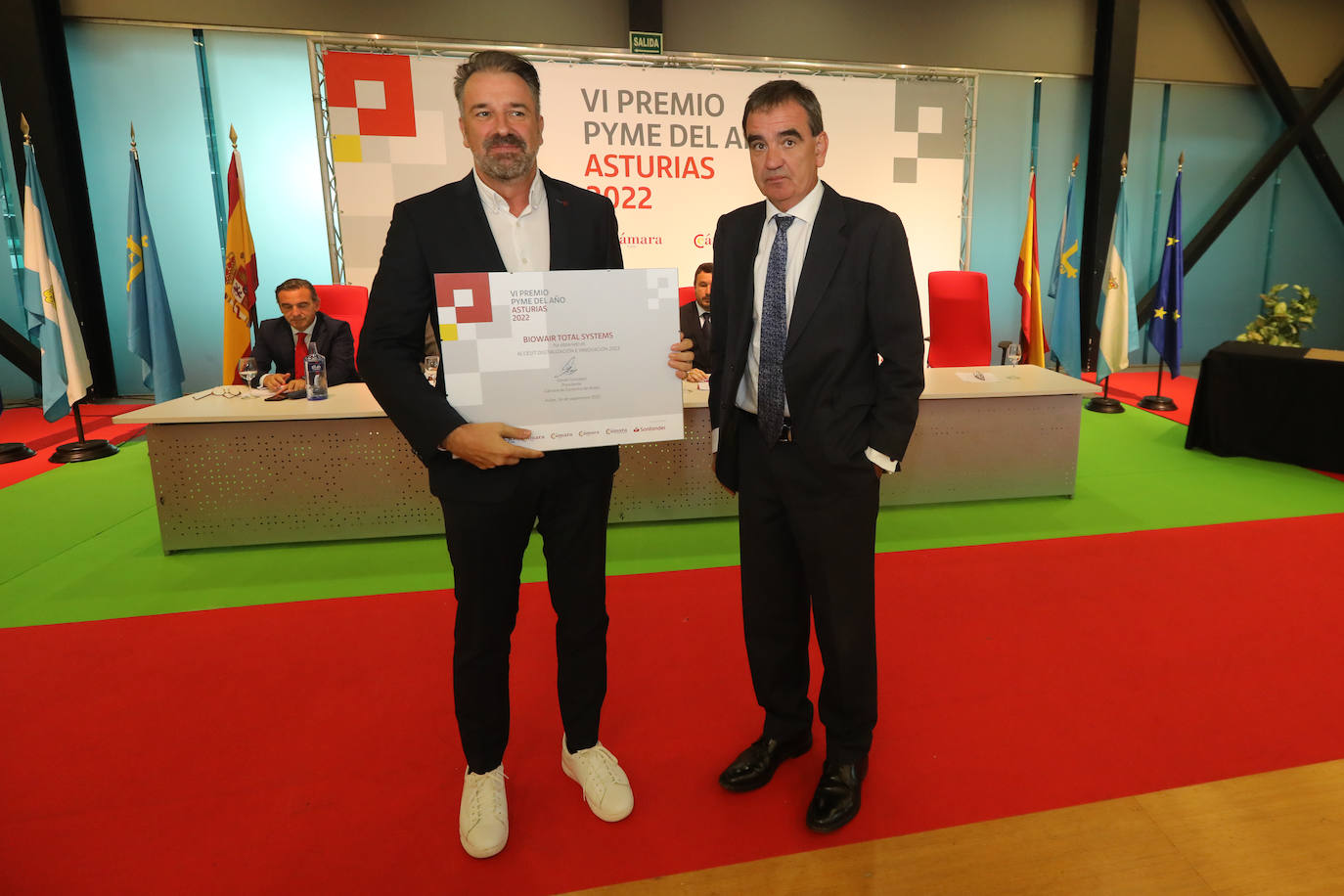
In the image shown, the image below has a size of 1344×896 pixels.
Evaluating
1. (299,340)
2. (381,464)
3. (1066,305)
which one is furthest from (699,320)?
(1066,305)

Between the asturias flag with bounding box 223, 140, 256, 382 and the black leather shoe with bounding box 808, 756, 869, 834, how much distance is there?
4.67 metres

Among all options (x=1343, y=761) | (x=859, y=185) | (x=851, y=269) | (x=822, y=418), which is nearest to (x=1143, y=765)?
(x=1343, y=761)

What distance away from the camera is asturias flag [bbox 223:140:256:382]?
16.5 ft

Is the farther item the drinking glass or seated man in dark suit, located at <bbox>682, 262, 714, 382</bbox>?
seated man in dark suit, located at <bbox>682, 262, 714, 382</bbox>

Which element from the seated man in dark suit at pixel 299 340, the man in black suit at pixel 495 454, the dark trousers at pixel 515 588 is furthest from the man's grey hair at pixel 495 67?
the seated man in dark suit at pixel 299 340

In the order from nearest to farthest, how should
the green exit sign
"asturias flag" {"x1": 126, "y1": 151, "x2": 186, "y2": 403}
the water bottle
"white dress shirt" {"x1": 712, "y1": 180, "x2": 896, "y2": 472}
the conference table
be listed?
"white dress shirt" {"x1": 712, "y1": 180, "x2": 896, "y2": 472}, the conference table, the water bottle, "asturias flag" {"x1": 126, "y1": 151, "x2": 186, "y2": 403}, the green exit sign

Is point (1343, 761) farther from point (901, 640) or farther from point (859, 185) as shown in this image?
point (859, 185)

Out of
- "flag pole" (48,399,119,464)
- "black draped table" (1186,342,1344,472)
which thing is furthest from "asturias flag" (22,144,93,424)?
"black draped table" (1186,342,1344,472)

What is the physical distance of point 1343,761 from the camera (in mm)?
1880

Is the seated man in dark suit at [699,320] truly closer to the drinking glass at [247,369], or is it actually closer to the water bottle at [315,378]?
the water bottle at [315,378]

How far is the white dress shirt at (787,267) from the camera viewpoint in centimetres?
157

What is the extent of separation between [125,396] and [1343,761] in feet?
25.2

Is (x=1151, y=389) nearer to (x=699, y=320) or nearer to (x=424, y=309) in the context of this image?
(x=699, y=320)

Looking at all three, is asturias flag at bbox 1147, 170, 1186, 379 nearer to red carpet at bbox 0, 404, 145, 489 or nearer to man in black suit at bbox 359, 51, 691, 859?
man in black suit at bbox 359, 51, 691, 859
